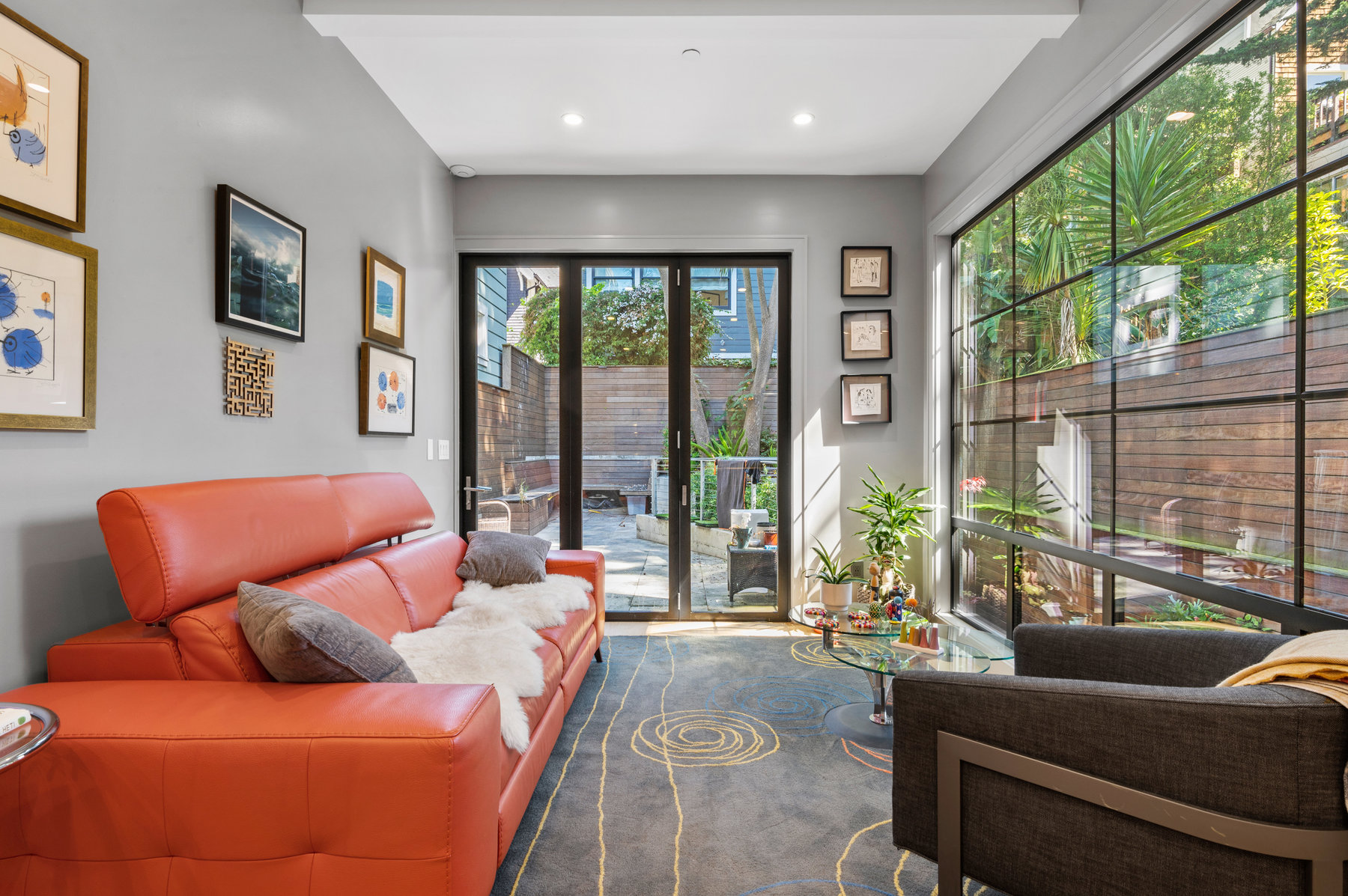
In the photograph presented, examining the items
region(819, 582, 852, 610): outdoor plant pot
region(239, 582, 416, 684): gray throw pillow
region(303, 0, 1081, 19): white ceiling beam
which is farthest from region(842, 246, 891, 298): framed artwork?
region(239, 582, 416, 684): gray throw pillow

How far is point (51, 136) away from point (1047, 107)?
10.7ft

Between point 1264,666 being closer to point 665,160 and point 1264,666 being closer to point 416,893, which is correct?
point 416,893

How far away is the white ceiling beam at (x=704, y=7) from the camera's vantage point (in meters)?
2.38

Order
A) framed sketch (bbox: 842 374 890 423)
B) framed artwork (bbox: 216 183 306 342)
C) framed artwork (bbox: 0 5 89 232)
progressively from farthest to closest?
framed sketch (bbox: 842 374 890 423), framed artwork (bbox: 216 183 306 342), framed artwork (bbox: 0 5 89 232)

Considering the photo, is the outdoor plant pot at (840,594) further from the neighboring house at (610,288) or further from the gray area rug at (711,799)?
the neighboring house at (610,288)

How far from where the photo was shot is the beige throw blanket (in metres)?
0.94

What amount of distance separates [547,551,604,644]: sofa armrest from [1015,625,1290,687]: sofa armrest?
1.89m

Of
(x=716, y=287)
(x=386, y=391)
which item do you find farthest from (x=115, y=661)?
(x=716, y=287)

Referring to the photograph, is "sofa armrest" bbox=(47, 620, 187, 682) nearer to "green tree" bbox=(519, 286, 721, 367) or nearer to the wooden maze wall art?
the wooden maze wall art

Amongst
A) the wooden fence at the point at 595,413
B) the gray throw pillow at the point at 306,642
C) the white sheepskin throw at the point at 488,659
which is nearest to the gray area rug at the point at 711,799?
the white sheepskin throw at the point at 488,659

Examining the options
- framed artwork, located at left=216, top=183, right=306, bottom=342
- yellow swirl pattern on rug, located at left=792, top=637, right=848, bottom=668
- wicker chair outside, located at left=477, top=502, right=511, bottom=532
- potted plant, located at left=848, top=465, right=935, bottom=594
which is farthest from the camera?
wicker chair outside, located at left=477, top=502, right=511, bottom=532

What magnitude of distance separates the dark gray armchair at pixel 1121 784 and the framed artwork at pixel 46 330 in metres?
1.92

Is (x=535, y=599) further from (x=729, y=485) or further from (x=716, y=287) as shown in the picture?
(x=716, y=287)

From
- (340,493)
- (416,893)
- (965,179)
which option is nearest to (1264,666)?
(416,893)
